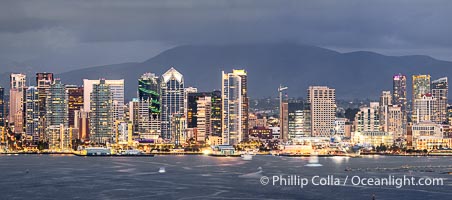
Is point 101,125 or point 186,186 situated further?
point 101,125

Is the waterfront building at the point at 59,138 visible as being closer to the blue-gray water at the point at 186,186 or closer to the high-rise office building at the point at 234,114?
the high-rise office building at the point at 234,114

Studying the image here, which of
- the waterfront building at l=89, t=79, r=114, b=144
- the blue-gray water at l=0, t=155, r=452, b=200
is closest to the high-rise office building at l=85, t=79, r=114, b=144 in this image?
the waterfront building at l=89, t=79, r=114, b=144

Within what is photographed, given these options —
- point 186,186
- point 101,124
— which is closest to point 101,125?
point 101,124

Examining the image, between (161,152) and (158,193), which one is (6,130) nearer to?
(161,152)

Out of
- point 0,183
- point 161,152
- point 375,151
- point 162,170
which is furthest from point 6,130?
point 0,183

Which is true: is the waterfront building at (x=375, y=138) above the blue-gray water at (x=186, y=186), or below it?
above

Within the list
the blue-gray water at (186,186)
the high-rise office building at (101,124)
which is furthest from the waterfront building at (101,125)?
the blue-gray water at (186,186)

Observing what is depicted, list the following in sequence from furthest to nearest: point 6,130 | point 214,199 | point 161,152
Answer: point 6,130 → point 161,152 → point 214,199

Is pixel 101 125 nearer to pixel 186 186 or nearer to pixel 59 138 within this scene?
pixel 59 138

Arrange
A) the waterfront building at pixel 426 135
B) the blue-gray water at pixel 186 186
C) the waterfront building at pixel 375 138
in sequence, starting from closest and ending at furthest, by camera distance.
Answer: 1. the blue-gray water at pixel 186 186
2. the waterfront building at pixel 426 135
3. the waterfront building at pixel 375 138

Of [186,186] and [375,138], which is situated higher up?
[375,138]

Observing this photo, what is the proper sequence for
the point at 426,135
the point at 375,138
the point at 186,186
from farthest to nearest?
the point at 375,138 → the point at 426,135 → the point at 186,186
